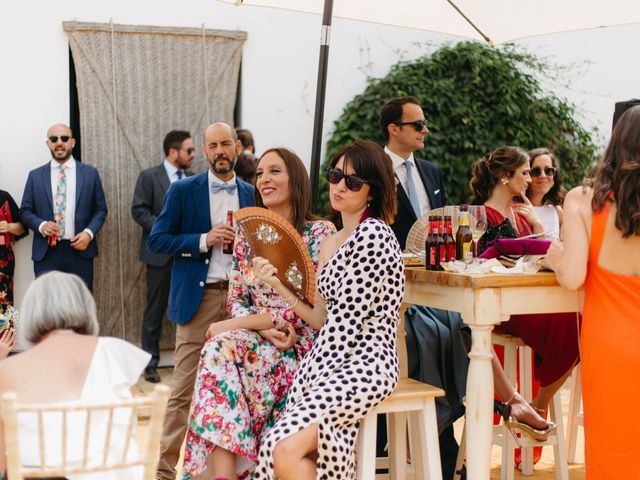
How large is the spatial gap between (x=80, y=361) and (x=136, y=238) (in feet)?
18.0

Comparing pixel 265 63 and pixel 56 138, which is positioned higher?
pixel 265 63

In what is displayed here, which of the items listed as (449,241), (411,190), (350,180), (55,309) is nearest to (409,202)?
(411,190)

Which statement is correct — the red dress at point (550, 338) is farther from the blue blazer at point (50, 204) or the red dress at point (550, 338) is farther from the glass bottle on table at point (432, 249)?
the blue blazer at point (50, 204)

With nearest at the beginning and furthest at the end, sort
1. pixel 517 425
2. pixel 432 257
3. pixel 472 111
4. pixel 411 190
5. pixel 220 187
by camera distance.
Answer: pixel 432 257 → pixel 517 425 → pixel 220 187 → pixel 411 190 → pixel 472 111

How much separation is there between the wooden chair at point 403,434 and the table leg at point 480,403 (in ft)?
0.47

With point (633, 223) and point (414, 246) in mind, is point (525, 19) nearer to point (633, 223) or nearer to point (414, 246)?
point (414, 246)

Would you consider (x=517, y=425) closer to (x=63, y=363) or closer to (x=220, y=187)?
(x=220, y=187)

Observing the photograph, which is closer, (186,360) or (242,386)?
(242,386)

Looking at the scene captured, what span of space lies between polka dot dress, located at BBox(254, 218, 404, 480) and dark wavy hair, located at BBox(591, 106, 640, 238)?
0.86 metres

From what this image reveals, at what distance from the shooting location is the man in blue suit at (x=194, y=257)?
4.95 meters

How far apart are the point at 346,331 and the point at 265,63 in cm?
506

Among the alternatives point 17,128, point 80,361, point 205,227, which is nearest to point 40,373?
point 80,361

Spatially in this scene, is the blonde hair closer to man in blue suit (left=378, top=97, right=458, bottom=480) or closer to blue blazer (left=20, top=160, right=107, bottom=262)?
man in blue suit (left=378, top=97, right=458, bottom=480)

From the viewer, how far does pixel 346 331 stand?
367 centimetres
